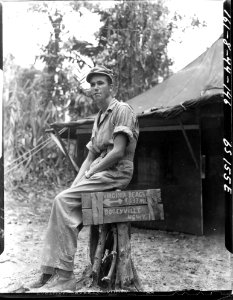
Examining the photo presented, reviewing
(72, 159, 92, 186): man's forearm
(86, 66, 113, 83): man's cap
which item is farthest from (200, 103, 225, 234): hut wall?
(72, 159, 92, 186): man's forearm

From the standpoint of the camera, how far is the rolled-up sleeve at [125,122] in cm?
412

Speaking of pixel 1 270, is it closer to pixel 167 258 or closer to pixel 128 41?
pixel 167 258

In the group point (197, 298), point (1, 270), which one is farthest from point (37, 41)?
point (197, 298)

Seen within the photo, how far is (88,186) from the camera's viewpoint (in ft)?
13.6

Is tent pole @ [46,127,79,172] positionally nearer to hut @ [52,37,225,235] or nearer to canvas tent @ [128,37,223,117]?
hut @ [52,37,225,235]

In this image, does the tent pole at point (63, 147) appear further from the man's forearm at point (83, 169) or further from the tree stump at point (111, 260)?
the tree stump at point (111, 260)

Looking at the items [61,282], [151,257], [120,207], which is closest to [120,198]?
[120,207]

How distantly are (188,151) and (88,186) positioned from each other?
3.40ft

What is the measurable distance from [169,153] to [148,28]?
1289 mm

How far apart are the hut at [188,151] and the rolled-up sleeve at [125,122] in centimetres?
14

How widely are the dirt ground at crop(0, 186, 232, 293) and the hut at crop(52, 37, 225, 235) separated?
0.15 metres

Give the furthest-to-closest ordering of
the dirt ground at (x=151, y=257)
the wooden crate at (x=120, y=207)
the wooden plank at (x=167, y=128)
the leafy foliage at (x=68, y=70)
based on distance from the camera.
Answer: the leafy foliage at (x=68, y=70) → the wooden plank at (x=167, y=128) → the dirt ground at (x=151, y=257) → the wooden crate at (x=120, y=207)

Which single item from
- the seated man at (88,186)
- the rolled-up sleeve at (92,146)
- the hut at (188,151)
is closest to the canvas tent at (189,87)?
the hut at (188,151)

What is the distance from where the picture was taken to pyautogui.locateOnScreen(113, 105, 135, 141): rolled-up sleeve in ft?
13.5
